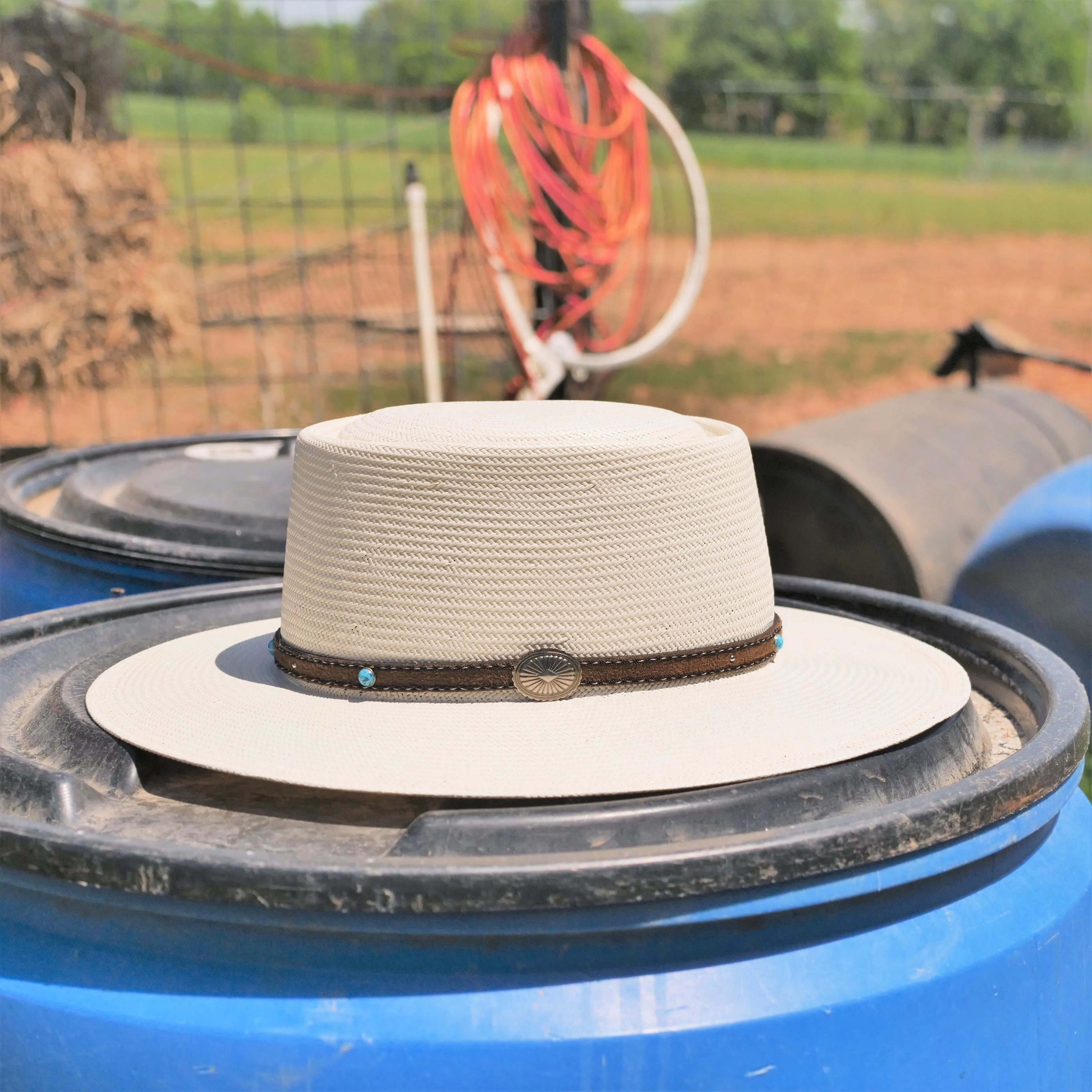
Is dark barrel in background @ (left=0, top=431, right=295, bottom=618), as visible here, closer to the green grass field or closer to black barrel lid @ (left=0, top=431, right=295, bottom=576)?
black barrel lid @ (left=0, top=431, right=295, bottom=576)

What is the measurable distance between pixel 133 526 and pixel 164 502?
0.35 feet

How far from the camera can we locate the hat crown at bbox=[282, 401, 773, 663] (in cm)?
143

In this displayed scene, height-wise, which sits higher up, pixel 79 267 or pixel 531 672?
pixel 79 267

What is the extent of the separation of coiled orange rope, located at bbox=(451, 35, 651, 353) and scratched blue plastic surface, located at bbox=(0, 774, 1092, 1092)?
13.3 ft

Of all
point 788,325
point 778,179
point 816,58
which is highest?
point 816,58

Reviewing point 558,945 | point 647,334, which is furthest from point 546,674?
point 647,334

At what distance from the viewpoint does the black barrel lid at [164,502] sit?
7.31ft

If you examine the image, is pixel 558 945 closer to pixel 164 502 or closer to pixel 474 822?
pixel 474 822

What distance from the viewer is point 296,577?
1.55m

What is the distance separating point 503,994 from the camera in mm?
1122

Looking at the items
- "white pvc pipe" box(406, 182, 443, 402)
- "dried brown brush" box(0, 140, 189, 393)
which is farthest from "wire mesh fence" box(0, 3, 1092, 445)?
"white pvc pipe" box(406, 182, 443, 402)

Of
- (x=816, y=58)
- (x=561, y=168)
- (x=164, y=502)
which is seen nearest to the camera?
(x=164, y=502)

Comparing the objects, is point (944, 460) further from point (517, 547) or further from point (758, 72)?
point (758, 72)

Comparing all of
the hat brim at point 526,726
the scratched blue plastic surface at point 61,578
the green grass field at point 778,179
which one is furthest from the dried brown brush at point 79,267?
the green grass field at point 778,179
